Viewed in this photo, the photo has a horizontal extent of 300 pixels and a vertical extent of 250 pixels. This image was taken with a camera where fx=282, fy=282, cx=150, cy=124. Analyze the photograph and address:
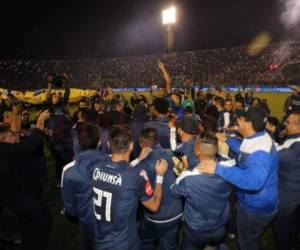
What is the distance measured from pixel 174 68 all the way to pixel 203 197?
6471 centimetres

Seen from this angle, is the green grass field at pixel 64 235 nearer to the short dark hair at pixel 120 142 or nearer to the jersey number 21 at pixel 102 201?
the jersey number 21 at pixel 102 201

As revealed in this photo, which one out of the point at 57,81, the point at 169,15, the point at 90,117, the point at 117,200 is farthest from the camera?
the point at 169,15

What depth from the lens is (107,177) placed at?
3.08 meters

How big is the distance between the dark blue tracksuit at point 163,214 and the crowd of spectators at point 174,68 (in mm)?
44497

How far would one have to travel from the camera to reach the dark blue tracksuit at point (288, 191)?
4.16 metres

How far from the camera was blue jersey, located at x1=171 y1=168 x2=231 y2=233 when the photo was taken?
10.7 feet

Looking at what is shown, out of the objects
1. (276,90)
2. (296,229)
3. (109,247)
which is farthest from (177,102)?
(276,90)

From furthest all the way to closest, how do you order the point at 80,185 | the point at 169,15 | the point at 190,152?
the point at 169,15, the point at 190,152, the point at 80,185

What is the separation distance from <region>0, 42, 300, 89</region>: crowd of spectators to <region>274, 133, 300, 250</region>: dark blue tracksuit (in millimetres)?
44930

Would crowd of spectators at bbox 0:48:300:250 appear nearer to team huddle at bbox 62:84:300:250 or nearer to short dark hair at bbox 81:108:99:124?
team huddle at bbox 62:84:300:250

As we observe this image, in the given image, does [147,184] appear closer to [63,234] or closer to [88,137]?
[88,137]

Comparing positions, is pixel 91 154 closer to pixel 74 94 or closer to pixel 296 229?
pixel 296 229

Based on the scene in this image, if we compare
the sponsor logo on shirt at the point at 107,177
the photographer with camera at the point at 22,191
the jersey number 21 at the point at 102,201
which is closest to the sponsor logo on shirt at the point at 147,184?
the sponsor logo on shirt at the point at 107,177

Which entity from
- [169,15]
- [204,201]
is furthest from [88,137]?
[169,15]
